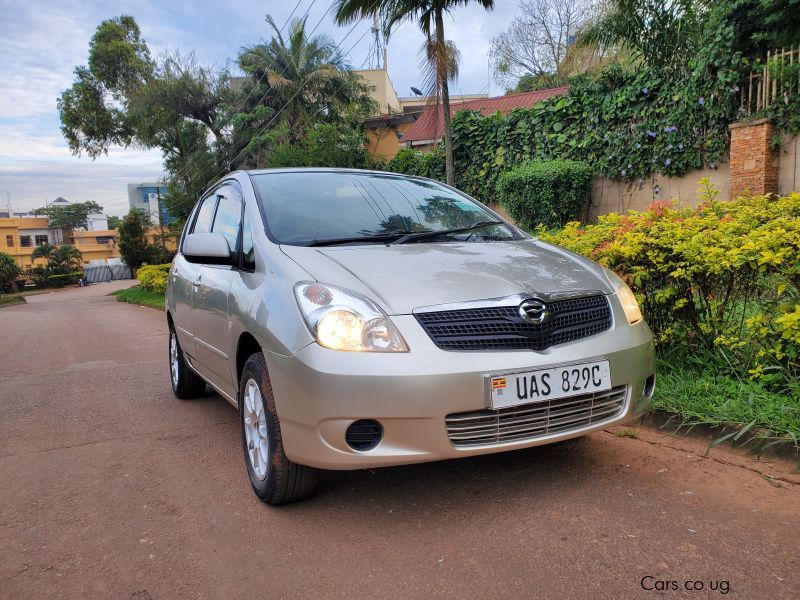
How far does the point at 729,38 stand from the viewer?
8.66 metres

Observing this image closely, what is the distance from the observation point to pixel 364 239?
3.29m

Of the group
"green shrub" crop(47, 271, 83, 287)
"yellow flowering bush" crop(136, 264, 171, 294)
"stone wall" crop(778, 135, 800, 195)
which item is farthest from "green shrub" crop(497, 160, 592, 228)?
"green shrub" crop(47, 271, 83, 287)

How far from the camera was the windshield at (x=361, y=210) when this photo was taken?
3348 millimetres

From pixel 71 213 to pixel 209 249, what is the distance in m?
92.6

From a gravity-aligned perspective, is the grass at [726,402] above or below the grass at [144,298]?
above

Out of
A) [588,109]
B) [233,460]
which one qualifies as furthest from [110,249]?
[233,460]

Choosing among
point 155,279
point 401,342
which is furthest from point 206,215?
point 155,279

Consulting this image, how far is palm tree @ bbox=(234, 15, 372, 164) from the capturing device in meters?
25.2

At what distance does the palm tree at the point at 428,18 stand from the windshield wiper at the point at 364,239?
820 centimetres

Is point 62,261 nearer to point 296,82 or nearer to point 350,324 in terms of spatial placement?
point 296,82

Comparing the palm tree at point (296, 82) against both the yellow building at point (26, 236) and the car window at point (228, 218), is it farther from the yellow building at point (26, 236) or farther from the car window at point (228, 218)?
the yellow building at point (26, 236)

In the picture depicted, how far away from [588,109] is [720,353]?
310 inches

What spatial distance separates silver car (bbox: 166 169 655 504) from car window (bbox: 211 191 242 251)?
156 mm

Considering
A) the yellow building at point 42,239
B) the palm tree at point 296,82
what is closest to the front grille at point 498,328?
the palm tree at point 296,82
